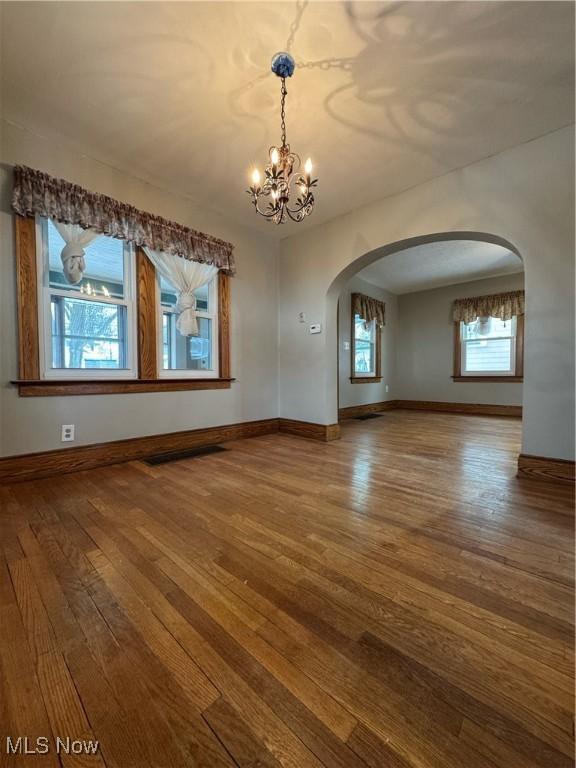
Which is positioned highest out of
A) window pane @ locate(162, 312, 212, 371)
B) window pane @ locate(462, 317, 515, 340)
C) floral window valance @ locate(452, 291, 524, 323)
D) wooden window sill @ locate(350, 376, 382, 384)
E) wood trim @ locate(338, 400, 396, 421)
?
floral window valance @ locate(452, 291, 524, 323)

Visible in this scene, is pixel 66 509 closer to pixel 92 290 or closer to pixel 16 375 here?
pixel 16 375

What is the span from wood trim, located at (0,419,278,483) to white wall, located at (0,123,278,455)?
Answer: 0.24 ft

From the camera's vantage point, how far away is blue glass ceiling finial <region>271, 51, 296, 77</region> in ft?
5.64

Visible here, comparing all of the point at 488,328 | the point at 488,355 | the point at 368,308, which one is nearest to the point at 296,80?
the point at 368,308

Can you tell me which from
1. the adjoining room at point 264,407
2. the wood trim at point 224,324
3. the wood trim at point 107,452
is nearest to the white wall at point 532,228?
the adjoining room at point 264,407

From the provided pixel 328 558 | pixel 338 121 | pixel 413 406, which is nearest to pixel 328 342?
pixel 338 121

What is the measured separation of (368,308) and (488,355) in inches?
101

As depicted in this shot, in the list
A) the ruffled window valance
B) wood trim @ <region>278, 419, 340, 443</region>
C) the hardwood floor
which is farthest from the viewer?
the ruffled window valance

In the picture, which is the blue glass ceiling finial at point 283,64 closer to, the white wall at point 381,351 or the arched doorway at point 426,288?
the arched doorway at point 426,288

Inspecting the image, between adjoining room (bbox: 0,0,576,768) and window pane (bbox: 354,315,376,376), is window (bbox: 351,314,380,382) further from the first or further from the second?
adjoining room (bbox: 0,0,576,768)

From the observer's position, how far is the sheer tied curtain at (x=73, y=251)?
246 centimetres

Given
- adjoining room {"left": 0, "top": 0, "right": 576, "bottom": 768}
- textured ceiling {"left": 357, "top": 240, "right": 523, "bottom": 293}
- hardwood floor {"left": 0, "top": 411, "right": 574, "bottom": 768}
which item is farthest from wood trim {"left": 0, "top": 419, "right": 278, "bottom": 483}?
textured ceiling {"left": 357, "top": 240, "right": 523, "bottom": 293}

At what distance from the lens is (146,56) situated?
1.76 m

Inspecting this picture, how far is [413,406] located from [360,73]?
6.18 m
